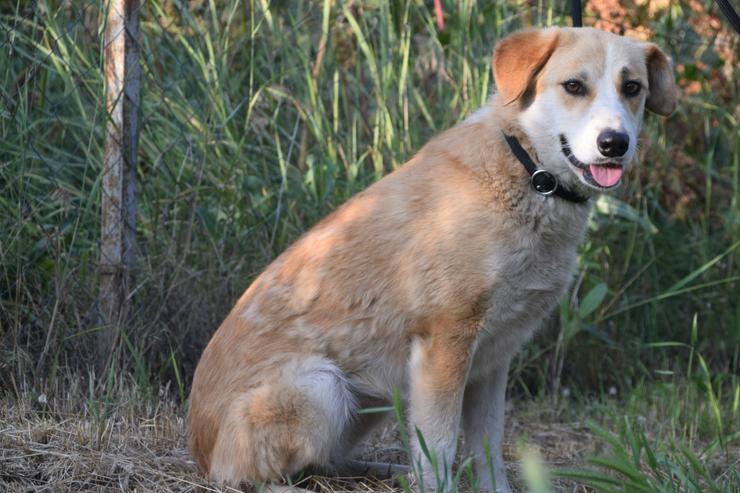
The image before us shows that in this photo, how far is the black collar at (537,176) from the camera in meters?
3.07

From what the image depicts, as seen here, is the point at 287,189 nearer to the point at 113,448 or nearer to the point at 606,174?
the point at 113,448

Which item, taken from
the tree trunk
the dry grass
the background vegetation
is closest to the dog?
the dry grass

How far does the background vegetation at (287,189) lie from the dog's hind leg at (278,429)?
0.60 meters

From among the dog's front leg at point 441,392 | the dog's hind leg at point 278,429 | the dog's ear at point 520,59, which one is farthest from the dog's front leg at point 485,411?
the dog's ear at point 520,59

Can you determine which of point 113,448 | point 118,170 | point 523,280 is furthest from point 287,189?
point 523,280

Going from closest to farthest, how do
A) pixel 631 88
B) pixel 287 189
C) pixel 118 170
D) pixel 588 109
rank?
pixel 588 109 < pixel 631 88 < pixel 118 170 < pixel 287 189

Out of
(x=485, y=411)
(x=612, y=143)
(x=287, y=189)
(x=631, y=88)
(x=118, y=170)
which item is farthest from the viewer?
(x=287, y=189)

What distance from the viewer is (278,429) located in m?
2.90

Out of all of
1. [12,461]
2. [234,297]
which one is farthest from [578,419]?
[12,461]

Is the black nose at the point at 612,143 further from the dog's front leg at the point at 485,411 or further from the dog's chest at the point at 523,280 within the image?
the dog's front leg at the point at 485,411

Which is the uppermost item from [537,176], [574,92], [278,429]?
[574,92]

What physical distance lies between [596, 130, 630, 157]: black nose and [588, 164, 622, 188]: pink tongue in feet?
0.27

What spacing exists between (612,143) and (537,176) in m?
0.27

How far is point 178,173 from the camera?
14.5ft
